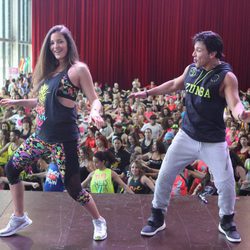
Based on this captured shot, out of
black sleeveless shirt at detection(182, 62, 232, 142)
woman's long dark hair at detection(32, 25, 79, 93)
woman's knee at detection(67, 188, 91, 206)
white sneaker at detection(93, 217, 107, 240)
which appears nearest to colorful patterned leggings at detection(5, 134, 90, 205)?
woman's knee at detection(67, 188, 91, 206)

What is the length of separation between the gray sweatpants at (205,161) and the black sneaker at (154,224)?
0.18ft

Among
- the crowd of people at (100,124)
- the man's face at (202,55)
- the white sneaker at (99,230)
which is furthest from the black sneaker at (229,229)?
the man's face at (202,55)

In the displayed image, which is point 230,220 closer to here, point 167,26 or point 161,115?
point 161,115

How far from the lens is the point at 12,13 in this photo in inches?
613

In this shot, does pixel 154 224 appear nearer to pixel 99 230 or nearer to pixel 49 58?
pixel 99 230

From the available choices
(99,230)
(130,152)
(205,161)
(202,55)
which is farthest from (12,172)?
(130,152)

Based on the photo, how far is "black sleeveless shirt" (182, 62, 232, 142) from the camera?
2654mm

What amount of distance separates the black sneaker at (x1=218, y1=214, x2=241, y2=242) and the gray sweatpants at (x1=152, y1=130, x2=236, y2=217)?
0.14 ft

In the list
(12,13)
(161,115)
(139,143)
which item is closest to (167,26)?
(12,13)

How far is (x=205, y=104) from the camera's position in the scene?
8.80 feet

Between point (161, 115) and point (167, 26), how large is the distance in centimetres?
908

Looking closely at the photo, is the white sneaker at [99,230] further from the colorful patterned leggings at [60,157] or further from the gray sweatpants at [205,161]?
the gray sweatpants at [205,161]

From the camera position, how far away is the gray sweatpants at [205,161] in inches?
107

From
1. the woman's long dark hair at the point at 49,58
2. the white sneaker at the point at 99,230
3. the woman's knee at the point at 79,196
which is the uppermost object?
the woman's long dark hair at the point at 49,58
